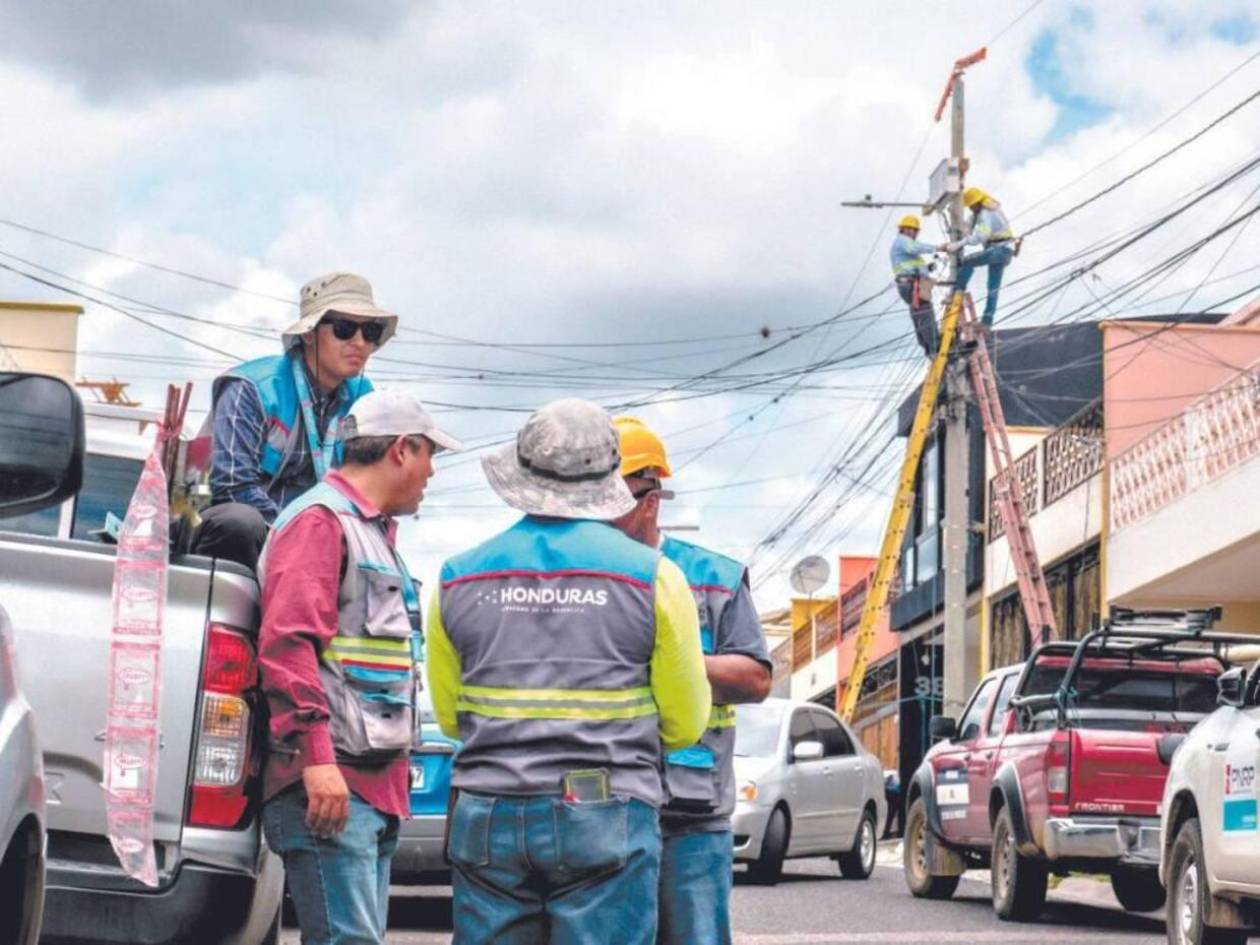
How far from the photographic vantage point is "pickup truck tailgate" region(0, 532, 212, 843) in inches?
227

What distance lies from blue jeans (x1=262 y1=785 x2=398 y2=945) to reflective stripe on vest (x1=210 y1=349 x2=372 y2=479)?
142cm

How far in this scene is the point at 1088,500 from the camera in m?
31.3

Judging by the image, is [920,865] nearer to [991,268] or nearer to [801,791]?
[801,791]

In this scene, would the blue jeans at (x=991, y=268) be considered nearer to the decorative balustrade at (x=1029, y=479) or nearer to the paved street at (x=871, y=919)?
the decorative balustrade at (x=1029, y=479)

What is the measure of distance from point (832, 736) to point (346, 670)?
16328mm

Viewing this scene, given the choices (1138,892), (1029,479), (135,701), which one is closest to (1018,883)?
(1138,892)

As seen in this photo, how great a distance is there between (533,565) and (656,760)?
1.55 feet

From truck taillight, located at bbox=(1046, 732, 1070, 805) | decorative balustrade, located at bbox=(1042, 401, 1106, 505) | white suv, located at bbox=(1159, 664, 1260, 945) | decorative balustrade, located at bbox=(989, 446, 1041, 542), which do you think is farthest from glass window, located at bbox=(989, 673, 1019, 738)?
decorative balustrade, located at bbox=(989, 446, 1041, 542)

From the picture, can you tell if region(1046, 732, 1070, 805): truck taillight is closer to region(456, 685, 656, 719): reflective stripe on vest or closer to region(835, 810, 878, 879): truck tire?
region(835, 810, 878, 879): truck tire

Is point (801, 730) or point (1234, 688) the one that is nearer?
point (1234, 688)

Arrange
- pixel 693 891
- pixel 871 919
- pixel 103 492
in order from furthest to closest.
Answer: pixel 871 919 < pixel 103 492 < pixel 693 891

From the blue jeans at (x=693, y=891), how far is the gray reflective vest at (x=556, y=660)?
1144mm

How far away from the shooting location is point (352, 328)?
6.57 meters

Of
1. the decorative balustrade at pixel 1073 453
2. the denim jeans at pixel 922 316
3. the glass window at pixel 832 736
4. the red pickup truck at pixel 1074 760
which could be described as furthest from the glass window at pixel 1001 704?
the denim jeans at pixel 922 316
